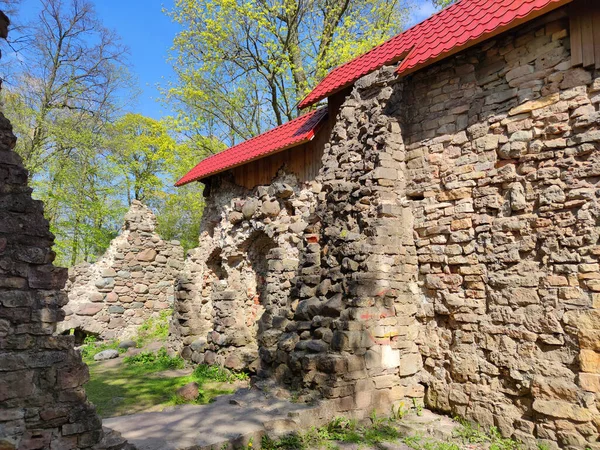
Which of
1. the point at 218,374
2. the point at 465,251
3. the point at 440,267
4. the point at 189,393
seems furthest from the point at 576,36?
the point at 218,374

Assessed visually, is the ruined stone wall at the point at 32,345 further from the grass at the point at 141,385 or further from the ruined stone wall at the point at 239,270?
the ruined stone wall at the point at 239,270

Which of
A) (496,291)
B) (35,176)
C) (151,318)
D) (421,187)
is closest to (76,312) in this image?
(151,318)

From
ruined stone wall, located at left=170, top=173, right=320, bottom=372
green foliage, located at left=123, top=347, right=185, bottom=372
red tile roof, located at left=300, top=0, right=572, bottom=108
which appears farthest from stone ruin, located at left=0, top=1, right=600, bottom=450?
green foliage, located at left=123, top=347, right=185, bottom=372

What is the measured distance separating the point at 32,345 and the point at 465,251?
4742 millimetres

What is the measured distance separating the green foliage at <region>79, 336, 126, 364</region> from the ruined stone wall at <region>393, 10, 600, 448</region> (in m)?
8.96

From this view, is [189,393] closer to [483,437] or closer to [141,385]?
[141,385]

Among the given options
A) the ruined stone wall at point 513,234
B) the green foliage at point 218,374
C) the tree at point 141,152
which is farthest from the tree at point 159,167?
the ruined stone wall at point 513,234

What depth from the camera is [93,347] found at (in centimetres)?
1177

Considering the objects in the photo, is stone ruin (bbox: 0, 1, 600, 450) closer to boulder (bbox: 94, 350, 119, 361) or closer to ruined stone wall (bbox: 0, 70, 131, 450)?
ruined stone wall (bbox: 0, 70, 131, 450)

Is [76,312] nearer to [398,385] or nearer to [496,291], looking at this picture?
[398,385]

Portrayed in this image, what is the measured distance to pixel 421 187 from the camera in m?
6.07

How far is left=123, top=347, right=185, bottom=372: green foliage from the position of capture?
32.6 feet

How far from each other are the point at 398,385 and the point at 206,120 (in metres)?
16.4

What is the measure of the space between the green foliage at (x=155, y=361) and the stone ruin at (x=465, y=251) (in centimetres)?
368
